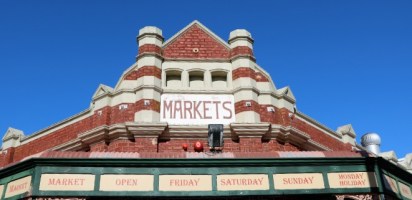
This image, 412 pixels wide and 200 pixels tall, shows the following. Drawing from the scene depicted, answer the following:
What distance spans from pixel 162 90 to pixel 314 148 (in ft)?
19.6

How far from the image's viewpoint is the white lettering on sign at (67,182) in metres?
9.99

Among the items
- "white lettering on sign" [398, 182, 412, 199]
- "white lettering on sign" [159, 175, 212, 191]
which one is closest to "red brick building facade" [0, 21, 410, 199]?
"white lettering on sign" [159, 175, 212, 191]

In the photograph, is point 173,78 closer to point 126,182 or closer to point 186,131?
point 186,131

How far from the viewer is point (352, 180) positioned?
35.2 ft

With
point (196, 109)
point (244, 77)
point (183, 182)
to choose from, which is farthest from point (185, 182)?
point (244, 77)

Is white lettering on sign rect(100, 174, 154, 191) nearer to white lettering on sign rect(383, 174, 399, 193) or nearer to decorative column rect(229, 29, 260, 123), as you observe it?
decorative column rect(229, 29, 260, 123)

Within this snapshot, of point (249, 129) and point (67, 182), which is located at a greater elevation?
point (249, 129)

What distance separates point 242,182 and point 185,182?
1.34 metres

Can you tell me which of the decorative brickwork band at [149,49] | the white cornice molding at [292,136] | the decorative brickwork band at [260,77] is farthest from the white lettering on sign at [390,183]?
the decorative brickwork band at [149,49]

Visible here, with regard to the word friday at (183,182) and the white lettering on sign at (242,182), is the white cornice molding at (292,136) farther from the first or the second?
the word friday at (183,182)

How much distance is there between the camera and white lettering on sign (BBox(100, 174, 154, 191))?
Answer: 33.2 feet

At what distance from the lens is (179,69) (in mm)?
15859

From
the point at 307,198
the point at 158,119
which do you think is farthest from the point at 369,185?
the point at 158,119

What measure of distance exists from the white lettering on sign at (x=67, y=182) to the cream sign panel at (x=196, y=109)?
4.84m
